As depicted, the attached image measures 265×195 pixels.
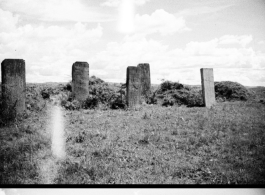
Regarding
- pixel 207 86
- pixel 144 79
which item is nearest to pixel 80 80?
pixel 144 79

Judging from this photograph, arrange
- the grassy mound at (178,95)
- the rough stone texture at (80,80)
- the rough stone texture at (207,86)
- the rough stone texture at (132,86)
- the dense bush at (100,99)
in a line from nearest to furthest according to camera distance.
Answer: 1. the dense bush at (100,99)
2. the rough stone texture at (80,80)
3. the rough stone texture at (132,86)
4. the rough stone texture at (207,86)
5. the grassy mound at (178,95)

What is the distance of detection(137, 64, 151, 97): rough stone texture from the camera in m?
7.98

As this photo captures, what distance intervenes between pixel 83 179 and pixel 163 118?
3.04 m

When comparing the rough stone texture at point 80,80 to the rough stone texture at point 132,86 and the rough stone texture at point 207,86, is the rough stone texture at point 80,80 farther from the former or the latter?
the rough stone texture at point 207,86

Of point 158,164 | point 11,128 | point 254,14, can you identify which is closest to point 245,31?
point 254,14

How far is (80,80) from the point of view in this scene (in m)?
7.04

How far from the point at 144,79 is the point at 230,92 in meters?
3.71

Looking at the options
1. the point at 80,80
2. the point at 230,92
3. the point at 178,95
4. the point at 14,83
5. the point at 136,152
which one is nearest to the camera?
the point at 136,152

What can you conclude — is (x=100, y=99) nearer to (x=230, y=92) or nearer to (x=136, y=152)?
(x=136, y=152)

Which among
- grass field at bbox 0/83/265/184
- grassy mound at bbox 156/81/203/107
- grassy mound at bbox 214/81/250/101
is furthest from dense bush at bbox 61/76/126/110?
grassy mound at bbox 214/81/250/101

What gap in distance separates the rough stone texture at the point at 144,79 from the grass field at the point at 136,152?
304cm

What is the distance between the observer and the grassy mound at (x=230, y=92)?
8977 millimetres

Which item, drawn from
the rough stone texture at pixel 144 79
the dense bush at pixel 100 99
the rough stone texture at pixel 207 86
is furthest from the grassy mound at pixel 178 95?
the dense bush at pixel 100 99

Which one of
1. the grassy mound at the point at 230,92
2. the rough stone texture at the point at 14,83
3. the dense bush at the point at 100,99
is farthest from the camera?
the grassy mound at the point at 230,92
